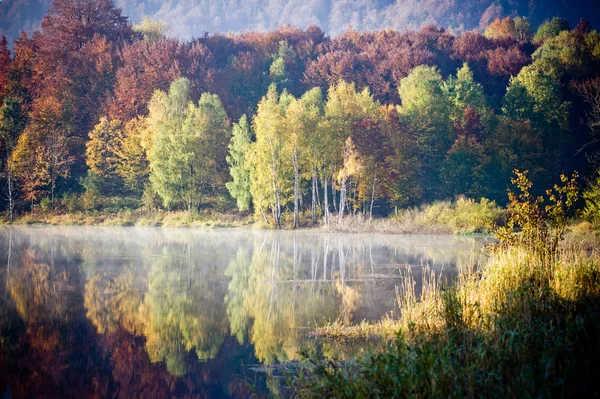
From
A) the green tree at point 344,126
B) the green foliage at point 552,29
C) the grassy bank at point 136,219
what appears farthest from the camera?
the green foliage at point 552,29

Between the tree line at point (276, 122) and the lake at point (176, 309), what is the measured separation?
48.2ft

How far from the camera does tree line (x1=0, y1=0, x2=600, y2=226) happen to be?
1658 inches

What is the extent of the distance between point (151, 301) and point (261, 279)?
448 cm

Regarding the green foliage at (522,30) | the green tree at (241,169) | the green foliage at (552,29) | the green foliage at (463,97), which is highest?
the green foliage at (522,30)

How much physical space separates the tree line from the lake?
1469 centimetres

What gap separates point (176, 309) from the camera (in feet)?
45.0

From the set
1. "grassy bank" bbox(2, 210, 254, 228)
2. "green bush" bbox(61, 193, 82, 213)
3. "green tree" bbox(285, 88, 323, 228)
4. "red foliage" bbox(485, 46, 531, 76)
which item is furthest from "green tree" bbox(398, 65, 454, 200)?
"green bush" bbox(61, 193, 82, 213)

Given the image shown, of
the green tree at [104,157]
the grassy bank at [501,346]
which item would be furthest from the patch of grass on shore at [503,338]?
the green tree at [104,157]

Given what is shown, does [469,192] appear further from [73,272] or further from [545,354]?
[545,354]

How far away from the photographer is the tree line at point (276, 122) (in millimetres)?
42125

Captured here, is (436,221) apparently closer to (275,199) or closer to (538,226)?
(275,199)

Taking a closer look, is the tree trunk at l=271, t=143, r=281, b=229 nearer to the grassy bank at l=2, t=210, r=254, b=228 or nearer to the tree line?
the tree line

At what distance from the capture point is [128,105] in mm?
50125

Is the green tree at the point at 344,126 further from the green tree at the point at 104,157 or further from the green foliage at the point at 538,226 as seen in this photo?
the green foliage at the point at 538,226
